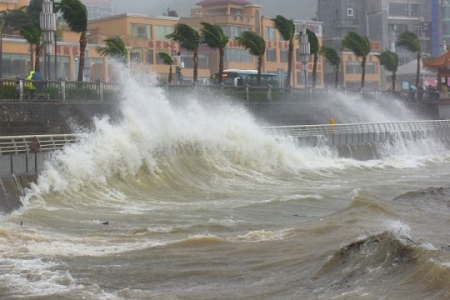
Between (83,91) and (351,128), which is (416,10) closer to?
(351,128)

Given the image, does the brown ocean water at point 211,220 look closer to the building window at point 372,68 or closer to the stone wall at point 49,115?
the stone wall at point 49,115

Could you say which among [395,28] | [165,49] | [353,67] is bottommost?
[353,67]

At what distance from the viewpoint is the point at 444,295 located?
1029 centimetres

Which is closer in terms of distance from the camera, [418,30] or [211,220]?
[211,220]

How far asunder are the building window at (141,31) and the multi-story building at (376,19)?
32.4m

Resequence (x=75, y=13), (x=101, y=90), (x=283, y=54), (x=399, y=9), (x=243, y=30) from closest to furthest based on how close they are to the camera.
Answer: (x=101, y=90) → (x=75, y=13) → (x=243, y=30) → (x=283, y=54) → (x=399, y=9)

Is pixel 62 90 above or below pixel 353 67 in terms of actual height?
below

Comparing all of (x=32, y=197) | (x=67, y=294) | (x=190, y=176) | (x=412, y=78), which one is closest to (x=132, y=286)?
(x=67, y=294)

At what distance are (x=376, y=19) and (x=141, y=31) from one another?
38.9 metres

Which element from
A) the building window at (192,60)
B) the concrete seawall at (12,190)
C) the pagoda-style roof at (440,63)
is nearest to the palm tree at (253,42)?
the pagoda-style roof at (440,63)

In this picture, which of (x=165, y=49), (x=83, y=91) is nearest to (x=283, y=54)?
(x=165, y=49)

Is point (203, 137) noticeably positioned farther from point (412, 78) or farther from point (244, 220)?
point (412, 78)

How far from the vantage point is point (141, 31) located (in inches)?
2667

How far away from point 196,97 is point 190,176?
389 inches
